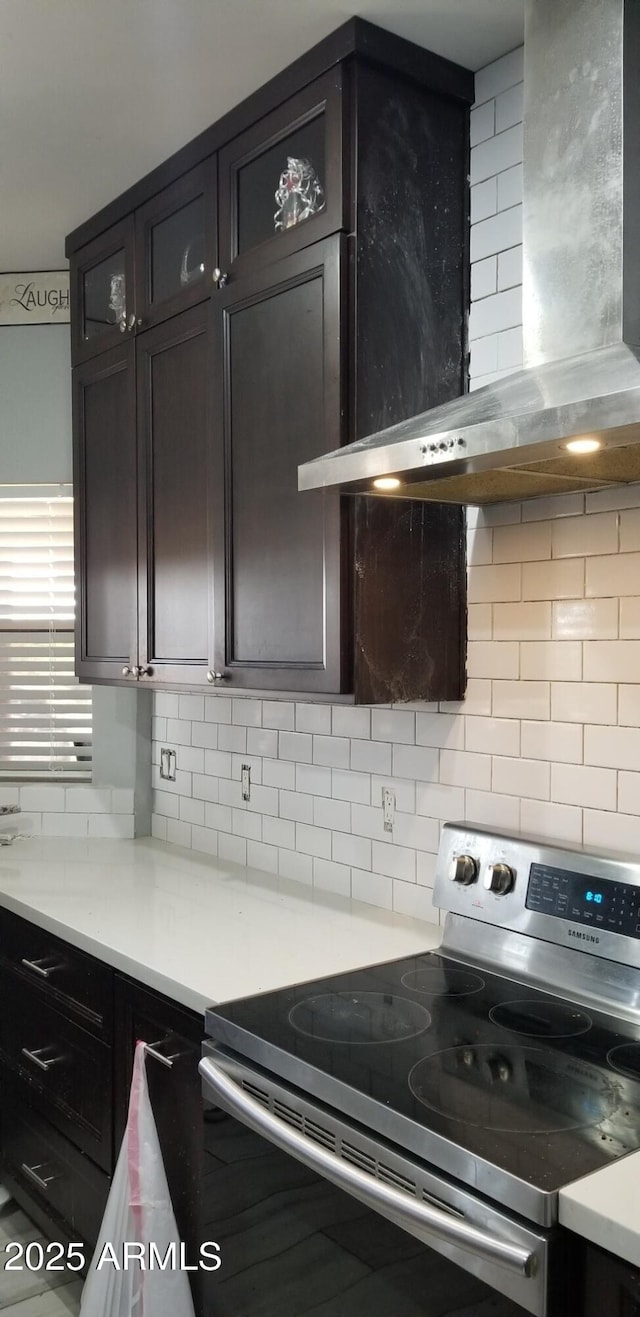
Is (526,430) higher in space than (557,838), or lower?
higher

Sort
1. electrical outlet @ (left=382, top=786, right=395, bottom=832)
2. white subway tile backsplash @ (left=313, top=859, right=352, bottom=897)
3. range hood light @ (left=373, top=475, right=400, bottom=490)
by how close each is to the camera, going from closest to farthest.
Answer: range hood light @ (left=373, top=475, right=400, bottom=490)
electrical outlet @ (left=382, top=786, right=395, bottom=832)
white subway tile backsplash @ (left=313, top=859, right=352, bottom=897)

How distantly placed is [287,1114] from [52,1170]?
1.19 m

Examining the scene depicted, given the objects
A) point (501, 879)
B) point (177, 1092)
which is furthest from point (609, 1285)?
point (177, 1092)

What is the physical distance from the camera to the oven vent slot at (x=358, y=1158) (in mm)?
1317

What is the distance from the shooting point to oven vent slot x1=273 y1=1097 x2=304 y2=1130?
4.79ft

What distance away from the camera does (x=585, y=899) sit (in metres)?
1.68

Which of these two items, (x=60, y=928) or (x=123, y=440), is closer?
(x=60, y=928)

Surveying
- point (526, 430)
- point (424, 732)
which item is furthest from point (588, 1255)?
point (424, 732)

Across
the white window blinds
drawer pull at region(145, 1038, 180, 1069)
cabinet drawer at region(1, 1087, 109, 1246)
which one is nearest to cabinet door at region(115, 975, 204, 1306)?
drawer pull at region(145, 1038, 180, 1069)

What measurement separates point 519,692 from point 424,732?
0.28m

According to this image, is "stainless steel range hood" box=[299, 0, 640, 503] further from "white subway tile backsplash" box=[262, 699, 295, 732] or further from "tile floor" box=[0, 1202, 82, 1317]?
"tile floor" box=[0, 1202, 82, 1317]

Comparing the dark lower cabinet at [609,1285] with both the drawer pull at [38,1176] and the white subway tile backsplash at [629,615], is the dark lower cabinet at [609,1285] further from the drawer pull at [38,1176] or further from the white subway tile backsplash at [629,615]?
the drawer pull at [38,1176]

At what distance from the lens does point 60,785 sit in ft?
10.3

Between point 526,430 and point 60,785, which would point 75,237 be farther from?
point 526,430
